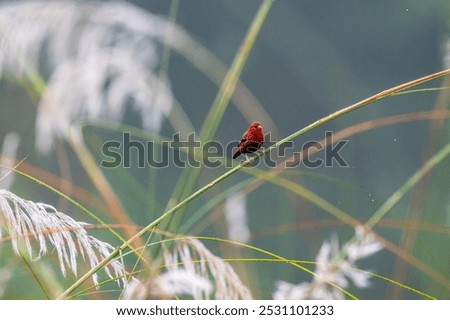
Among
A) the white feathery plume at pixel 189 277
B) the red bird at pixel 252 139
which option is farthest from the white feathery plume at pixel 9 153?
the red bird at pixel 252 139

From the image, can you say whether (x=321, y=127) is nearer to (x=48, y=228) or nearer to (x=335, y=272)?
(x=335, y=272)

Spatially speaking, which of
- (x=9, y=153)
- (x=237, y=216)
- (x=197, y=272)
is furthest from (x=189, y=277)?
(x=9, y=153)

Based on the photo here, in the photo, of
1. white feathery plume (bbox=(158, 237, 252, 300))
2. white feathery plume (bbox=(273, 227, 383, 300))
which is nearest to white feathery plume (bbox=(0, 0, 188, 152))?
white feathery plume (bbox=(158, 237, 252, 300))

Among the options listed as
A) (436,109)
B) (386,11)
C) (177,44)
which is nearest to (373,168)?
(436,109)

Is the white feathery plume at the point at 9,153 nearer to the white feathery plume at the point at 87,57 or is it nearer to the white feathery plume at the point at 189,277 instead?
the white feathery plume at the point at 87,57

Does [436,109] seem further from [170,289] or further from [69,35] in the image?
[69,35]

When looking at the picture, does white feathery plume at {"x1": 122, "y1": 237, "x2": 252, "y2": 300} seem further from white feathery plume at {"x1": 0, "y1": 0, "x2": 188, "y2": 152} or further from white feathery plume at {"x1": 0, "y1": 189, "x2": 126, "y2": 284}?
white feathery plume at {"x1": 0, "y1": 0, "x2": 188, "y2": 152}
